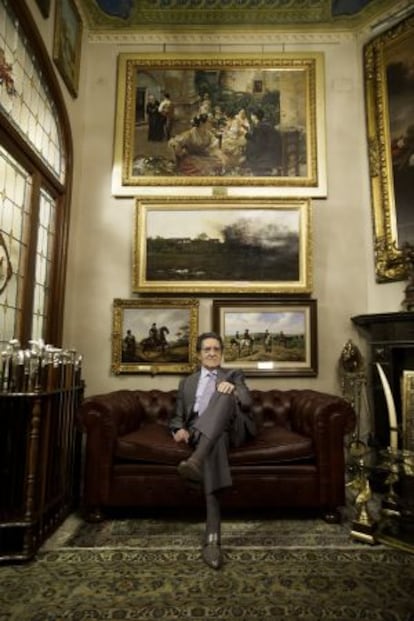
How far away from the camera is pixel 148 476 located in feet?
10.3

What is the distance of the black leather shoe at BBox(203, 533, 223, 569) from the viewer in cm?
237

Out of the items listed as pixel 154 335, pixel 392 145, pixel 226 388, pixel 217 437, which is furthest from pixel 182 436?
pixel 392 145

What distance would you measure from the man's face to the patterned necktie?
0.10 m

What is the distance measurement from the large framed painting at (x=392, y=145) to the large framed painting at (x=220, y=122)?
0.61m

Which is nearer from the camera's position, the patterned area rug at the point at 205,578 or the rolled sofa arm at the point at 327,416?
the patterned area rug at the point at 205,578

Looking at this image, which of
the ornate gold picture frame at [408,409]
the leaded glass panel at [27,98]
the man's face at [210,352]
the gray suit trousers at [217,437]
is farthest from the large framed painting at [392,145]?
the leaded glass panel at [27,98]

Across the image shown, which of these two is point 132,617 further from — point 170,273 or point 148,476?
point 170,273

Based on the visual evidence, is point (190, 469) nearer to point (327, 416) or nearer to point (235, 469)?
point (235, 469)

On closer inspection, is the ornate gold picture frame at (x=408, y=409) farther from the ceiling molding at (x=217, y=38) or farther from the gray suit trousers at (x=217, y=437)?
the ceiling molding at (x=217, y=38)

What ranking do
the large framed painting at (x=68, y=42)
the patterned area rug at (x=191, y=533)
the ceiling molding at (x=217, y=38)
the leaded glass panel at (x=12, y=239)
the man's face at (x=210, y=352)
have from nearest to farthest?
the patterned area rug at (x=191, y=533), the leaded glass panel at (x=12, y=239), the man's face at (x=210, y=352), the large framed painting at (x=68, y=42), the ceiling molding at (x=217, y=38)

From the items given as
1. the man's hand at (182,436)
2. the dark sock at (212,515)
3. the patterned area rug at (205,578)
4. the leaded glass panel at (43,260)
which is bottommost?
the patterned area rug at (205,578)

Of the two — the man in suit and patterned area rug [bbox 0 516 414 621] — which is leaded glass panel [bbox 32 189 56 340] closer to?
the man in suit

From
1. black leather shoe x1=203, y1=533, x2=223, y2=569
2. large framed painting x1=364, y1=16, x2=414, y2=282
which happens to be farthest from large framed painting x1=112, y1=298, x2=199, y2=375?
large framed painting x1=364, y1=16, x2=414, y2=282

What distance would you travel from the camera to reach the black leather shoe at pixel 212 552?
237 cm
